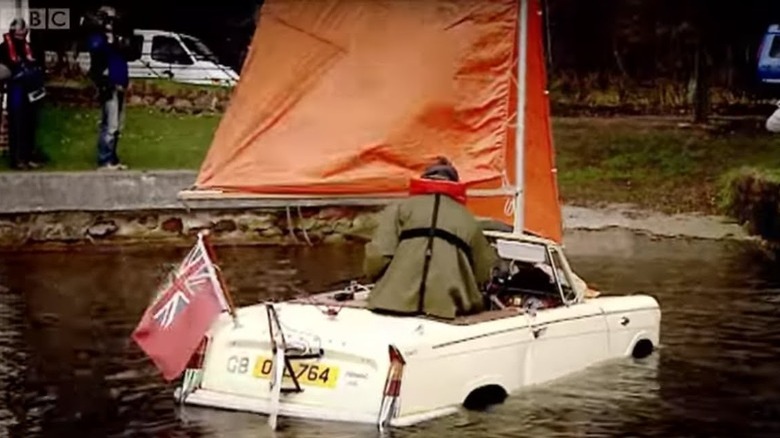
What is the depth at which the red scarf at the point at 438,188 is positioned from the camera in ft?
38.3

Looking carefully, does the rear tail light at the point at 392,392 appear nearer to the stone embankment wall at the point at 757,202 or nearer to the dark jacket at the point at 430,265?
the dark jacket at the point at 430,265

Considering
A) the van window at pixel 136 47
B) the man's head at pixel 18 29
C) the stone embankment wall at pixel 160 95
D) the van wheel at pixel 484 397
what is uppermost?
the man's head at pixel 18 29

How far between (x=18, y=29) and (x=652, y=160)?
414 inches

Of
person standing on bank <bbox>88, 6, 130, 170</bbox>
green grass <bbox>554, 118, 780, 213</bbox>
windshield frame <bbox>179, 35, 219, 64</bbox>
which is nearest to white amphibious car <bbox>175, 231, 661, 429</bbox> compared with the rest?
person standing on bank <bbox>88, 6, 130, 170</bbox>

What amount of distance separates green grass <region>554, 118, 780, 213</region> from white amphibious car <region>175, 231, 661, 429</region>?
Result: 12901 mm

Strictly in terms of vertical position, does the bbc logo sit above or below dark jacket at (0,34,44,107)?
above

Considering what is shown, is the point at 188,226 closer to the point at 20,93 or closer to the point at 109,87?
the point at 109,87

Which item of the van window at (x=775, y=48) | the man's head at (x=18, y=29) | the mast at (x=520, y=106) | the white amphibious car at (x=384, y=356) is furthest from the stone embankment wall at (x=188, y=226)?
the van window at (x=775, y=48)

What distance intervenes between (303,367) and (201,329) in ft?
2.59

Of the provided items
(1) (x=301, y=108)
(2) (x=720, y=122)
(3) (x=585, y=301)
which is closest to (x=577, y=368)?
(3) (x=585, y=301)

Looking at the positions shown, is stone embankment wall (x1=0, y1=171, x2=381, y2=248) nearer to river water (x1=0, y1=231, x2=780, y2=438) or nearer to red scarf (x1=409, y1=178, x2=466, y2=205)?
river water (x1=0, y1=231, x2=780, y2=438)

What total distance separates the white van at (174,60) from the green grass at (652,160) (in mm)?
5992

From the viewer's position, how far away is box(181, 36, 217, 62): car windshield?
31641 millimetres

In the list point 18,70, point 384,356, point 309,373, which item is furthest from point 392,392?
point 18,70
